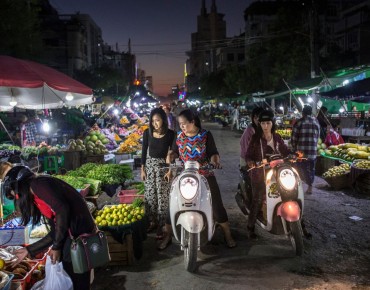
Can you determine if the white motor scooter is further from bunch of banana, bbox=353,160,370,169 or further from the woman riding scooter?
bunch of banana, bbox=353,160,370,169

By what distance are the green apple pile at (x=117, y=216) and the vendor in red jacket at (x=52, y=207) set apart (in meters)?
2.09

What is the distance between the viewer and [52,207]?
315cm

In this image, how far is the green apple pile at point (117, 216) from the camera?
18.3ft

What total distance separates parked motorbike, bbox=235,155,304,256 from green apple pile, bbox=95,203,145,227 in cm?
200

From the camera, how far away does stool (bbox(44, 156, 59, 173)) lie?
33.3ft

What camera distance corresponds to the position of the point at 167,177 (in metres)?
6.10

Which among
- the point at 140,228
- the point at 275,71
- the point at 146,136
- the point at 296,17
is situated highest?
the point at 296,17

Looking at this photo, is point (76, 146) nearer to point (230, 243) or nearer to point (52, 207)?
point (230, 243)

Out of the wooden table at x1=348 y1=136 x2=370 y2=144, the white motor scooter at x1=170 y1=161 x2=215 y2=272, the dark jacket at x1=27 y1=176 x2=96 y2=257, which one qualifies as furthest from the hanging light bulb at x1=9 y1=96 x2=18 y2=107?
the wooden table at x1=348 y1=136 x2=370 y2=144

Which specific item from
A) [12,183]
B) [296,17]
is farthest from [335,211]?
[296,17]

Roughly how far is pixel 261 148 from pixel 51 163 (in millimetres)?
6500

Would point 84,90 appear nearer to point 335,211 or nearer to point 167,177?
point 167,177

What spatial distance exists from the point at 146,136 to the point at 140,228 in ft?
5.90

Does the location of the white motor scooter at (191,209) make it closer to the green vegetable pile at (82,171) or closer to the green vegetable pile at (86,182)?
the green vegetable pile at (86,182)
